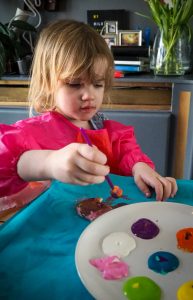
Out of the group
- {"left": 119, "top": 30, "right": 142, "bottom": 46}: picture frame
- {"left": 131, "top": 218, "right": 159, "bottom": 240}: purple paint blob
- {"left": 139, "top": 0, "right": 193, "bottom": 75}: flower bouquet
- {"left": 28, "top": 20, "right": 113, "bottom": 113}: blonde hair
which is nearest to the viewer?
{"left": 131, "top": 218, "right": 159, "bottom": 240}: purple paint blob

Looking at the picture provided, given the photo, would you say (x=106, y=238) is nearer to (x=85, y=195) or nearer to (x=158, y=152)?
(x=85, y=195)

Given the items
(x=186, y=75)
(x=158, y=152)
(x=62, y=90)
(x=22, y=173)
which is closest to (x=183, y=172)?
(x=158, y=152)

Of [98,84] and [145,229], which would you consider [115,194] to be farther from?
[98,84]

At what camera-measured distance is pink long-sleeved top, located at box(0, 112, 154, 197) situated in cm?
61

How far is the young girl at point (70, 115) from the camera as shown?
640 millimetres

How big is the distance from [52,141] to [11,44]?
1050mm

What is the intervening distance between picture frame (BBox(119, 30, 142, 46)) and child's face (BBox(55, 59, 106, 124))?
3.46ft

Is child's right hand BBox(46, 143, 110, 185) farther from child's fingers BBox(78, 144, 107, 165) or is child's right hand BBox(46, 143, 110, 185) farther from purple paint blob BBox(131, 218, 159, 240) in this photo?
purple paint blob BBox(131, 218, 159, 240)

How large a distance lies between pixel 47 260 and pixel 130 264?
0.12 meters

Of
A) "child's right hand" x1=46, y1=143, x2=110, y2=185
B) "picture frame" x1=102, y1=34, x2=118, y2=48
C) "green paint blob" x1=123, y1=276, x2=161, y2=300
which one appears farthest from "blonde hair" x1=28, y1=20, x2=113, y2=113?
"picture frame" x1=102, y1=34, x2=118, y2=48

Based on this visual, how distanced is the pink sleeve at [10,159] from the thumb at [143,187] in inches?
9.4

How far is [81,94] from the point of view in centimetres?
80

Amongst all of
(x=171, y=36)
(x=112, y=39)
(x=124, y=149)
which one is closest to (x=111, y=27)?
(x=112, y=39)

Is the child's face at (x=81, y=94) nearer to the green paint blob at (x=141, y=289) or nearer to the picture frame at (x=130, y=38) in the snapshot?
the green paint blob at (x=141, y=289)
